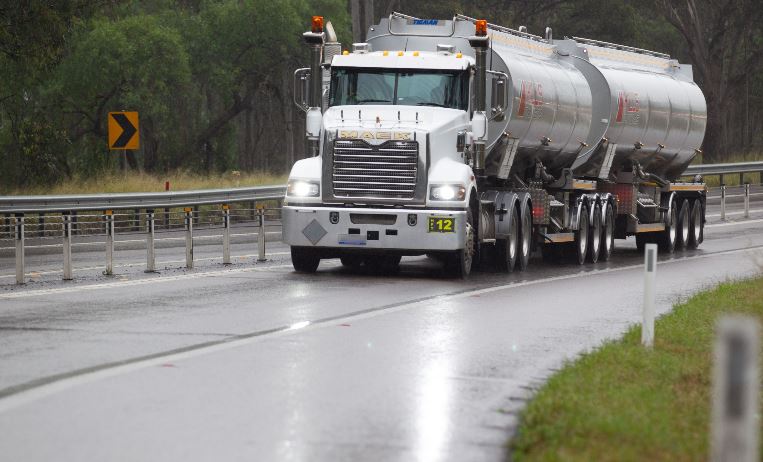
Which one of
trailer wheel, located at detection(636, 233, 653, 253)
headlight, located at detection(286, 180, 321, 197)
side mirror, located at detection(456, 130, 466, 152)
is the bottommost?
trailer wheel, located at detection(636, 233, 653, 253)

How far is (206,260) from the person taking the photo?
25578mm

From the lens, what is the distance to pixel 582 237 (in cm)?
2752

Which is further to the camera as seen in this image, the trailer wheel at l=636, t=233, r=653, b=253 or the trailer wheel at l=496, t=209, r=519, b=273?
the trailer wheel at l=636, t=233, r=653, b=253

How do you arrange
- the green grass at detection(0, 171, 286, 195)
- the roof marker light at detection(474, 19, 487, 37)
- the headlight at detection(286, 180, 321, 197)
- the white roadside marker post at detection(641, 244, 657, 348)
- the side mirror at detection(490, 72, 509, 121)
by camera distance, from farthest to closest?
1. the green grass at detection(0, 171, 286, 195)
2. the roof marker light at detection(474, 19, 487, 37)
3. the side mirror at detection(490, 72, 509, 121)
4. the headlight at detection(286, 180, 321, 197)
5. the white roadside marker post at detection(641, 244, 657, 348)

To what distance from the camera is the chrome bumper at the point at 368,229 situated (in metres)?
21.0

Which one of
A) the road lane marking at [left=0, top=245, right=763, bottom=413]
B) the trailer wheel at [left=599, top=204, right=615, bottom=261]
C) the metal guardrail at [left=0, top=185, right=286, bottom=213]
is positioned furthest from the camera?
the metal guardrail at [left=0, top=185, right=286, bottom=213]

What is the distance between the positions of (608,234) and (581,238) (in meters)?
1.72

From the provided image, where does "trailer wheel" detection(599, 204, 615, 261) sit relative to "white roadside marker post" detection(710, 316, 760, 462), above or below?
below

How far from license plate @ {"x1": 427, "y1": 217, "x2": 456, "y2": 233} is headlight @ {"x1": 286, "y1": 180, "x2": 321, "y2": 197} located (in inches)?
67.0

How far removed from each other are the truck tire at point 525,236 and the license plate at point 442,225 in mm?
3604

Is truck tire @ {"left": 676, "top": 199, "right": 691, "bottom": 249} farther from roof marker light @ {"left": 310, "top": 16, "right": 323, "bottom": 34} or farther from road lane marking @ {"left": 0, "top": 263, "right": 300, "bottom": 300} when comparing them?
roof marker light @ {"left": 310, "top": 16, "right": 323, "bottom": 34}

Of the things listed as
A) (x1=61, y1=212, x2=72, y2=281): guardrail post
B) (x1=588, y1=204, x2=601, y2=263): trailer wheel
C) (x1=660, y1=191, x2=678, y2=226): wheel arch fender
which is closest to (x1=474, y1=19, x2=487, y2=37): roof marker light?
(x1=588, y1=204, x2=601, y2=263): trailer wheel

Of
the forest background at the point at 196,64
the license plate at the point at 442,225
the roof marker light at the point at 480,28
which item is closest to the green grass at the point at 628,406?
the license plate at the point at 442,225

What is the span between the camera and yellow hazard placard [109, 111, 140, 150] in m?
28.4
